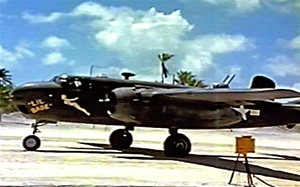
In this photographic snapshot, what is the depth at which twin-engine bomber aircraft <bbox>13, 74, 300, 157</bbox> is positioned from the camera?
20.3ft

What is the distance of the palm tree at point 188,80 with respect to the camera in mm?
5324

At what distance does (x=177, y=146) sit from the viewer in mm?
6715

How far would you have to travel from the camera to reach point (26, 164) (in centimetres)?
540

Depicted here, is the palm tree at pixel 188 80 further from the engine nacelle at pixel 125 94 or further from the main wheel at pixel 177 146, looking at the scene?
the main wheel at pixel 177 146

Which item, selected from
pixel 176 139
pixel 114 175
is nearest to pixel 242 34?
pixel 114 175

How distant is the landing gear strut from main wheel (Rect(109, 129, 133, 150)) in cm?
48

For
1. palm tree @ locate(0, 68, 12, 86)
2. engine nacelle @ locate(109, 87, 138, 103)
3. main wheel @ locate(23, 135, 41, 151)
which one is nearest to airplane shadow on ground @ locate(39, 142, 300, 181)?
main wheel @ locate(23, 135, 41, 151)

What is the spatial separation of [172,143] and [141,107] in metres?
0.55

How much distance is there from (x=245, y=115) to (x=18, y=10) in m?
2.65

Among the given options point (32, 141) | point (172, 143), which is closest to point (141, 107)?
point (172, 143)

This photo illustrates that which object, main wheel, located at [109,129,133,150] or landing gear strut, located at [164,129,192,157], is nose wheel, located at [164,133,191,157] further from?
main wheel, located at [109,129,133,150]

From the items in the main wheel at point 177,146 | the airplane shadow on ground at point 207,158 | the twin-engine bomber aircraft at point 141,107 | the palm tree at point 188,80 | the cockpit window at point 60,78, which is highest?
the cockpit window at point 60,78

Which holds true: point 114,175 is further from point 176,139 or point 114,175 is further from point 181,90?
point 176,139

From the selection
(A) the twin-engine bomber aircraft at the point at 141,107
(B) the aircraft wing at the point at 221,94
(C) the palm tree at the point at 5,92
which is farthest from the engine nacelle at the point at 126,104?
(C) the palm tree at the point at 5,92
